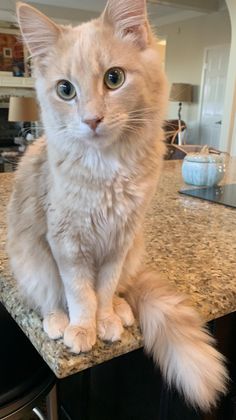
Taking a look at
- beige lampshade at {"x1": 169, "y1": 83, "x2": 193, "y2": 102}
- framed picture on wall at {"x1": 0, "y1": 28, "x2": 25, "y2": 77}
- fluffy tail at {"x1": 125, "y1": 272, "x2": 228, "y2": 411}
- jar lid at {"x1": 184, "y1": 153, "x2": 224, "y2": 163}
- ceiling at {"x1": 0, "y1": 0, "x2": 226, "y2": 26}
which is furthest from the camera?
framed picture on wall at {"x1": 0, "y1": 28, "x2": 25, "y2": 77}

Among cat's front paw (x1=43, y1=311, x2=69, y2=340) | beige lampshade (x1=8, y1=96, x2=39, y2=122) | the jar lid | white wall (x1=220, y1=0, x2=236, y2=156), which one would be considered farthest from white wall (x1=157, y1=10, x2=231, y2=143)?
cat's front paw (x1=43, y1=311, x2=69, y2=340)

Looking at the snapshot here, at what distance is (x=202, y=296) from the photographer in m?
0.78

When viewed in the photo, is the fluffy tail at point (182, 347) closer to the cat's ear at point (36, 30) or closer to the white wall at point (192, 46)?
the cat's ear at point (36, 30)

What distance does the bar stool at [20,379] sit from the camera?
0.82 metres

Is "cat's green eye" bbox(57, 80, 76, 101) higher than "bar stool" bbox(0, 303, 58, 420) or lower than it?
higher

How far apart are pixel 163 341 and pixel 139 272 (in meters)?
0.21

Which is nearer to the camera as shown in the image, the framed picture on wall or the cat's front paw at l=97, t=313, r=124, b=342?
the cat's front paw at l=97, t=313, r=124, b=342

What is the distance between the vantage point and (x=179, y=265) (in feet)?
3.01

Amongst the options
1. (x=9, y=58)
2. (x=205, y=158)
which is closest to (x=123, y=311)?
(x=205, y=158)

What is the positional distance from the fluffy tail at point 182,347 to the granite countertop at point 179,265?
0.03m

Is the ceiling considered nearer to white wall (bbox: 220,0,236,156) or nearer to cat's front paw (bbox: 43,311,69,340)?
white wall (bbox: 220,0,236,156)

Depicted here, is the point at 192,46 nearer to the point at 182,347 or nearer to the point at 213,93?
the point at 213,93

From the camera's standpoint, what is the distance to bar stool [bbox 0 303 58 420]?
823 mm

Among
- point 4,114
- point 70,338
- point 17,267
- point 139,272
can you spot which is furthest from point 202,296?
point 4,114
